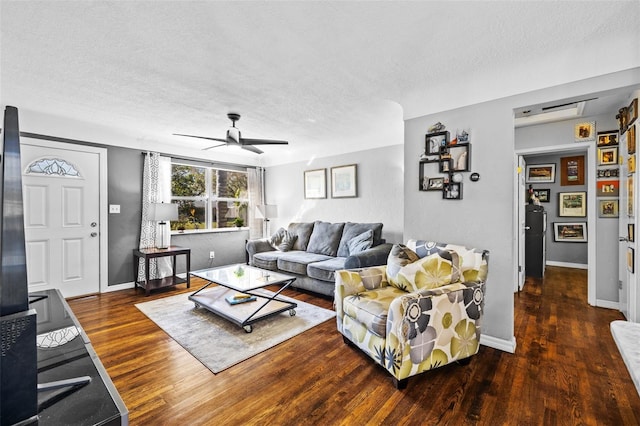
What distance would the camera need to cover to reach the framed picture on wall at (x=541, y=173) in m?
5.85

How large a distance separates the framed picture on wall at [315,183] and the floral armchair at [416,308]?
2.83m

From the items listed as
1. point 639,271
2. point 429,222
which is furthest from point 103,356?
point 639,271

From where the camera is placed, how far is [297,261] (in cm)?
412

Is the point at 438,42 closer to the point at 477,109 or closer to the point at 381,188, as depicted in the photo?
the point at 477,109

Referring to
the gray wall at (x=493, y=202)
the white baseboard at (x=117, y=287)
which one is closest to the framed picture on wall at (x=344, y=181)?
the gray wall at (x=493, y=202)

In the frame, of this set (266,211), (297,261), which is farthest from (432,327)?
(266,211)

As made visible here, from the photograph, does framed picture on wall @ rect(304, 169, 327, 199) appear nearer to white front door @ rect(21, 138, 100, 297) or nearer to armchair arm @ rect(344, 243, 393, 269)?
armchair arm @ rect(344, 243, 393, 269)

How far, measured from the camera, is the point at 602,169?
3.43 m

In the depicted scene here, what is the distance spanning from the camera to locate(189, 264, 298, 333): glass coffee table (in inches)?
114

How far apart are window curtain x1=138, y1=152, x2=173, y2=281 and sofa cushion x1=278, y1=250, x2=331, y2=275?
198 centimetres

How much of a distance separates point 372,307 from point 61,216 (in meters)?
4.19

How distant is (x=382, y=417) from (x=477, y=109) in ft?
8.56

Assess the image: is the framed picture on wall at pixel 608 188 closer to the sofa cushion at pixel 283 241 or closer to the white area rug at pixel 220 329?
the white area rug at pixel 220 329

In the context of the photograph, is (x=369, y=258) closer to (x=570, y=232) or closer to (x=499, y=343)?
(x=499, y=343)
